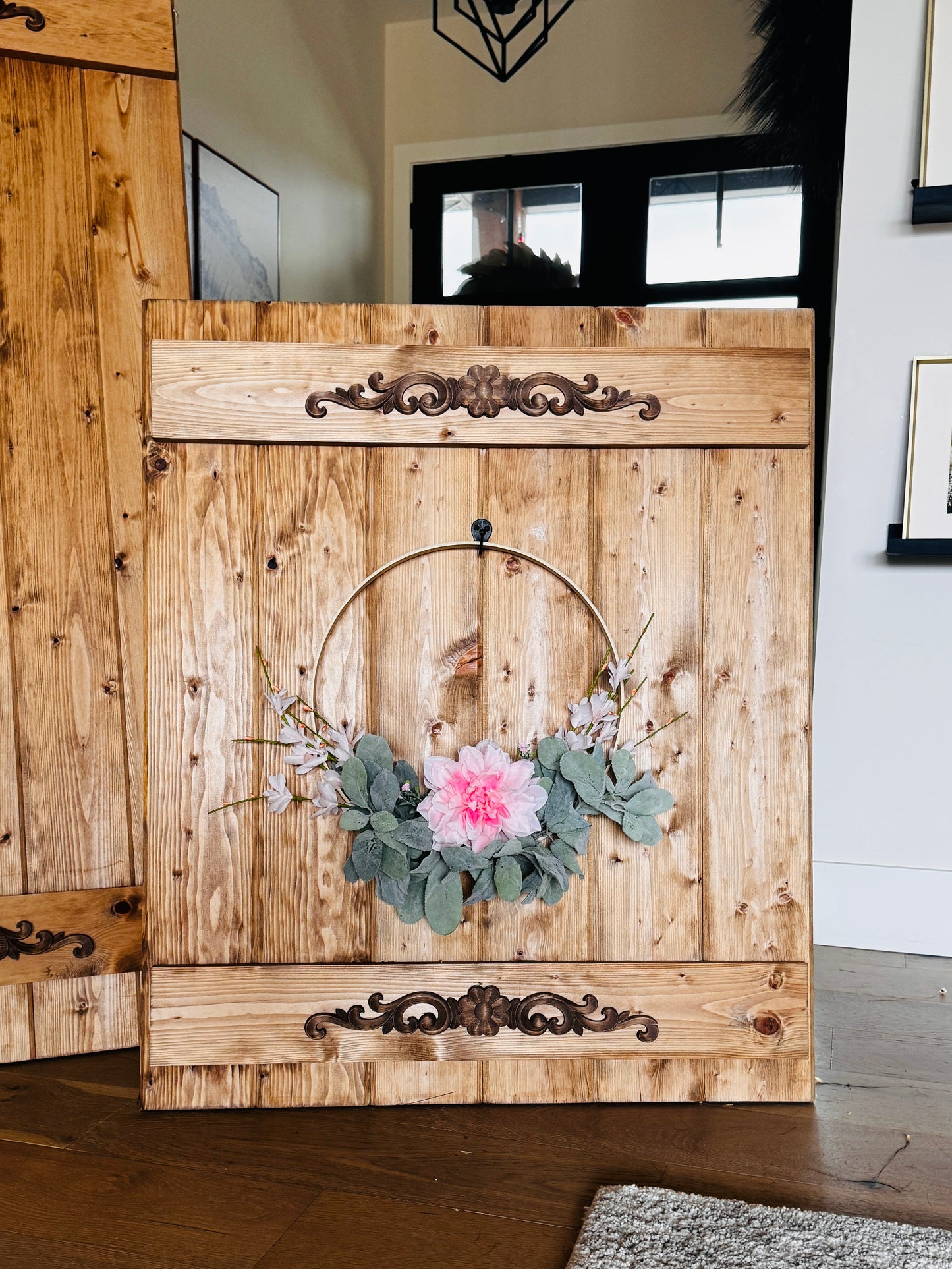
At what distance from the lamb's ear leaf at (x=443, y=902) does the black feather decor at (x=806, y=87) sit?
5.68ft

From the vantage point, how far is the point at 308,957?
1.28m

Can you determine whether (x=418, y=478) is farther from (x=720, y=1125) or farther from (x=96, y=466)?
(x=720, y=1125)

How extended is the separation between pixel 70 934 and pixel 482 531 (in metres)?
0.82

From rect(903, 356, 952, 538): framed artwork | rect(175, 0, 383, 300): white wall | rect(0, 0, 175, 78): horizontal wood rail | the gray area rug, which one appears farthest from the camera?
rect(175, 0, 383, 300): white wall

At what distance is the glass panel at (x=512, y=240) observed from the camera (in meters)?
3.67

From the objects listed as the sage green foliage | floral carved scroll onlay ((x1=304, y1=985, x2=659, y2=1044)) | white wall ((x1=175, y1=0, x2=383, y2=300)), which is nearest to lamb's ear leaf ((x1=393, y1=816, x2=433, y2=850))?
the sage green foliage

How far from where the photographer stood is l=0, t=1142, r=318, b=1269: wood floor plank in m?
0.98

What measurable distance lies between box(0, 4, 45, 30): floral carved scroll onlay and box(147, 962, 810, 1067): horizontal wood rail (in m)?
1.32

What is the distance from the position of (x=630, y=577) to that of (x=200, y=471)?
574mm

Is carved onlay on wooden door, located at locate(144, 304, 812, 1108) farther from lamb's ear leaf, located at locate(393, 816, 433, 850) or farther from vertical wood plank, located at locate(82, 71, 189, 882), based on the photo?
vertical wood plank, located at locate(82, 71, 189, 882)

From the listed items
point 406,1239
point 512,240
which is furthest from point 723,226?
point 406,1239

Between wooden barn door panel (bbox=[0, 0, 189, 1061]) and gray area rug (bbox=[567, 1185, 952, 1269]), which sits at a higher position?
wooden barn door panel (bbox=[0, 0, 189, 1061])

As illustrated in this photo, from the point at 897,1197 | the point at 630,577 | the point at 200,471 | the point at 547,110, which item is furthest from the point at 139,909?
the point at 547,110

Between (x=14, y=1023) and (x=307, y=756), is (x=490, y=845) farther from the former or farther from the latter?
(x=14, y=1023)
